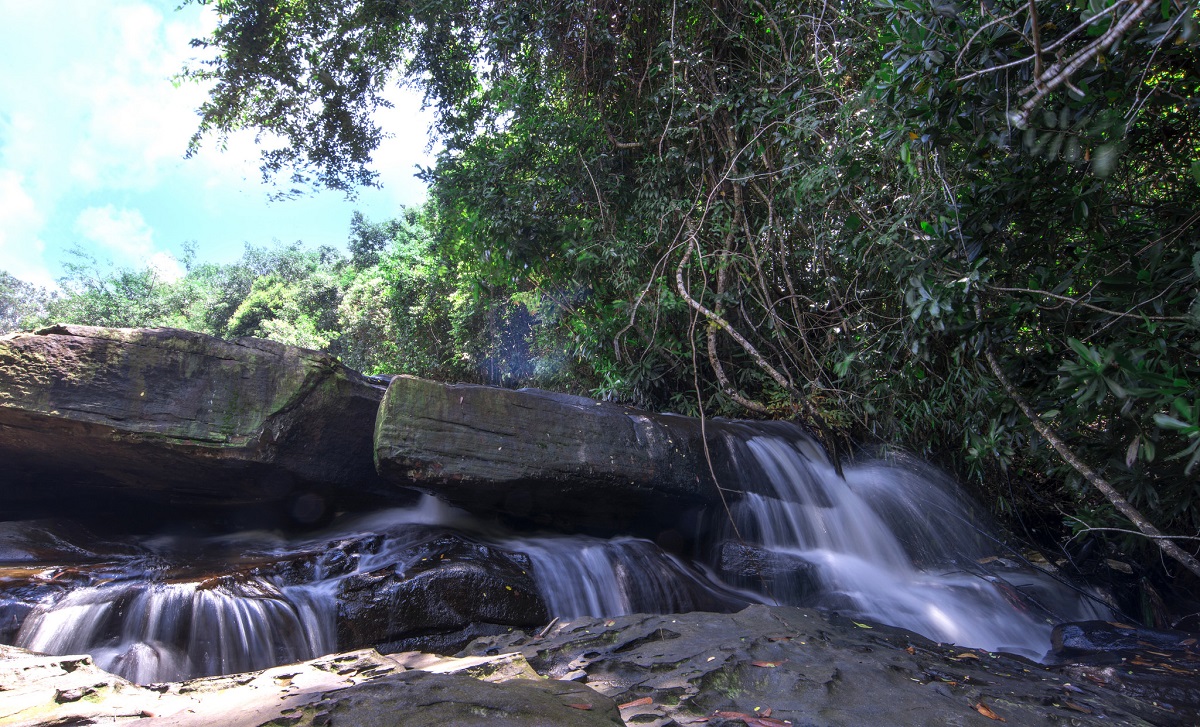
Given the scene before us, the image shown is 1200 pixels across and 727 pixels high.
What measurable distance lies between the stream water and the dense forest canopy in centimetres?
67

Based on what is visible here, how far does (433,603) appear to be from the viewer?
4180 mm

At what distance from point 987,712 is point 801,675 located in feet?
2.30

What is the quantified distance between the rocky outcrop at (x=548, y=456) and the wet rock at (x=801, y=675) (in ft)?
4.79

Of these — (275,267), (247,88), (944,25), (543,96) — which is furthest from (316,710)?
(275,267)

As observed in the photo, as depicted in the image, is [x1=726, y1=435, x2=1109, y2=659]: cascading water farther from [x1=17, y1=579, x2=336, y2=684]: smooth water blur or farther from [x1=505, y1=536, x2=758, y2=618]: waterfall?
[x1=17, y1=579, x2=336, y2=684]: smooth water blur

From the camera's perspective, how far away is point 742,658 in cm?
290

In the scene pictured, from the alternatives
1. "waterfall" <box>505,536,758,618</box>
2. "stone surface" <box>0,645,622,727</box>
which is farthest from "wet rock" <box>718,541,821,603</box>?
"stone surface" <box>0,645,622,727</box>

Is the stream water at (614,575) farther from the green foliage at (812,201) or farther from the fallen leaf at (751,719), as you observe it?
the fallen leaf at (751,719)

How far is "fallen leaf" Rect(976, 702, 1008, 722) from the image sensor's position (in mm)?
2434

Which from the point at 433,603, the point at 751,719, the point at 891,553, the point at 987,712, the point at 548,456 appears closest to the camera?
the point at 751,719

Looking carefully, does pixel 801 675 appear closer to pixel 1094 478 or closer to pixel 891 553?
pixel 1094 478

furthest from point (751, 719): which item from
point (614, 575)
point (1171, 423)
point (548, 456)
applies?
point (548, 456)

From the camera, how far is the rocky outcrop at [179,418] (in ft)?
15.3

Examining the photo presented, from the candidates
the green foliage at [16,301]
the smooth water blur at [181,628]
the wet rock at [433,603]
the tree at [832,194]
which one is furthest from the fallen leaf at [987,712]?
the green foliage at [16,301]
